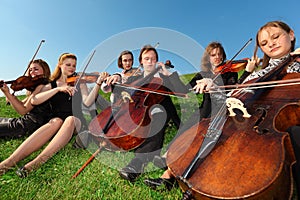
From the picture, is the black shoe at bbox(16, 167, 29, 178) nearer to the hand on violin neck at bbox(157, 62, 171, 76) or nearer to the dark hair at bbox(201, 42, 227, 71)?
the hand on violin neck at bbox(157, 62, 171, 76)

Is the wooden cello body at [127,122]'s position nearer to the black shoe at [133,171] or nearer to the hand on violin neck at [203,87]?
the black shoe at [133,171]

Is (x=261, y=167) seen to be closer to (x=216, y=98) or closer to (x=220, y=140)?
(x=220, y=140)

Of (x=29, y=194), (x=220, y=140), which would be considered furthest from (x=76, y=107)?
(x=220, y=140)

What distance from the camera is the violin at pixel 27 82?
12.0ft

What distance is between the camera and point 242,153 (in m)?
1.40

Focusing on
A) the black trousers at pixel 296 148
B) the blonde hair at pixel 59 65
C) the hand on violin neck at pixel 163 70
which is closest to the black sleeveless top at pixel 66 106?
the blonde hair at pixel 59 65

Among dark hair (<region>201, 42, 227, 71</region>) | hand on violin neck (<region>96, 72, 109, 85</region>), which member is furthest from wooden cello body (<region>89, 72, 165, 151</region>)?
dark hair (<region>201, 42, 227, 71</region>)

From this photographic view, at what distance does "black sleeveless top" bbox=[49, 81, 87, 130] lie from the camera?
347 cm

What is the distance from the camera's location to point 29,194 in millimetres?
2254

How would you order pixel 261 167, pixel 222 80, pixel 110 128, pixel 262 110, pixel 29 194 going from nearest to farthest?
pixel 261 167 → pixel 262 110 → pixel 29 194 → pixel 110 128 → pixel 222 80

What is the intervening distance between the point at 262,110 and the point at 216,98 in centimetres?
94

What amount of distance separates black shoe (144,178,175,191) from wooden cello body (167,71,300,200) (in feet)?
1.63

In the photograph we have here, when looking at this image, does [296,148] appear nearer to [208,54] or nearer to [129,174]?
[129,174]

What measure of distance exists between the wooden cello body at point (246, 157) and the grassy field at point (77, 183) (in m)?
0.60
